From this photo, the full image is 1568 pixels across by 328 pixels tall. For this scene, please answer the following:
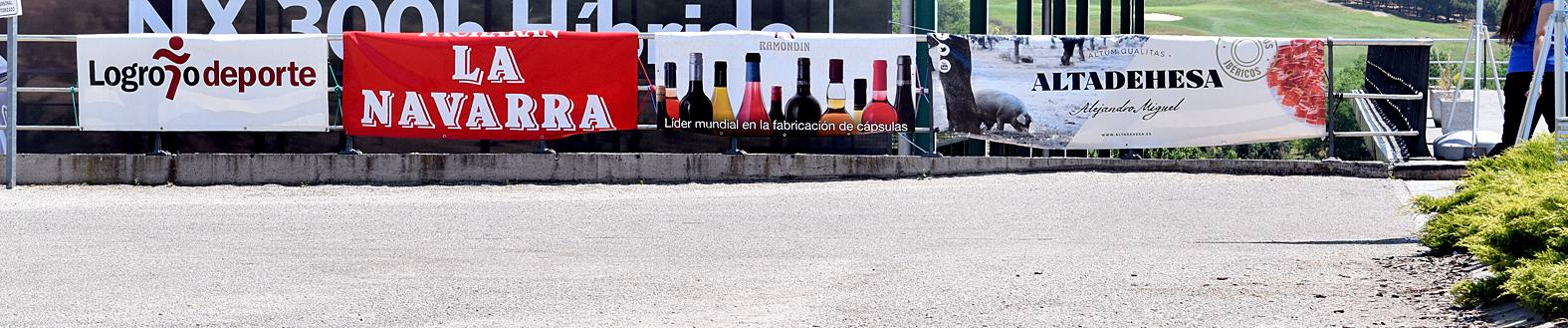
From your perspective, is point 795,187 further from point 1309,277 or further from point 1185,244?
point 1309,277

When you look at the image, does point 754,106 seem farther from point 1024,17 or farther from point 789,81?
point 1024,17

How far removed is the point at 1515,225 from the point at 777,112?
8.52 meters

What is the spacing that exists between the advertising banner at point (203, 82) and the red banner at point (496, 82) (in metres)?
0.39

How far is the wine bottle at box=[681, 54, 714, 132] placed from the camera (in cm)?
1563

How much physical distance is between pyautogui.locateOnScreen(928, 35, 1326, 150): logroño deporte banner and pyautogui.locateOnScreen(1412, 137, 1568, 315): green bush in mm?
Answer: 4753

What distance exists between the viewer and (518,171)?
1556 centimetres

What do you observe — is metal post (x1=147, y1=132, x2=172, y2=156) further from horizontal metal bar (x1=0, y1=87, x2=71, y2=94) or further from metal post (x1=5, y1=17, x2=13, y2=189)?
metal post (x1=5, y1=17, x2=13, y2=189)

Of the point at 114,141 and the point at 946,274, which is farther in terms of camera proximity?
the point at 114,141

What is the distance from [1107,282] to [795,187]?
21.3ft

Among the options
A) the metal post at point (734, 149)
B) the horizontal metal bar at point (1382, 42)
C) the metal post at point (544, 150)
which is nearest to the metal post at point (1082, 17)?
the horizontal metal bar at point (1382, 42)

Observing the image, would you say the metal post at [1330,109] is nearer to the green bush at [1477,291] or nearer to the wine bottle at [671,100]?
the wine bottle at [671,100]

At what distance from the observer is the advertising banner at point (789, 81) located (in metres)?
15.4

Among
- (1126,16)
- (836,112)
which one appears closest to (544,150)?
(836,112)

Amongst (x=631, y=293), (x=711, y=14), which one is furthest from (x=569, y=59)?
(x=631, y=293)
